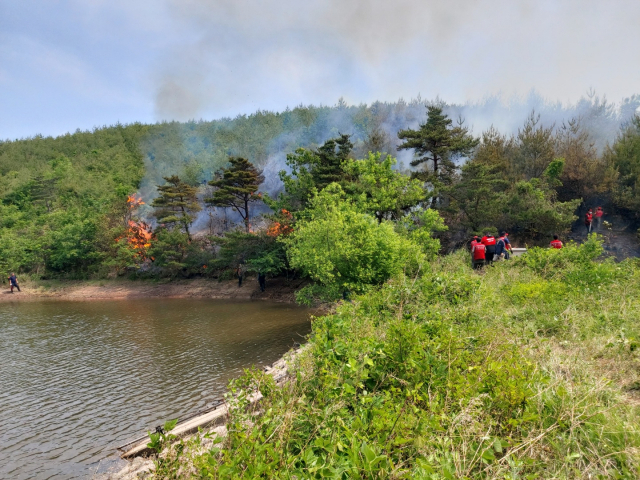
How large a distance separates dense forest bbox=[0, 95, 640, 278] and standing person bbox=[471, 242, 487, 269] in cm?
647

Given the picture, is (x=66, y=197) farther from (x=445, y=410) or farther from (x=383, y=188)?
(x=445, y=410)

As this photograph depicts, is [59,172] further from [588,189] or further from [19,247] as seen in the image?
[588,189]

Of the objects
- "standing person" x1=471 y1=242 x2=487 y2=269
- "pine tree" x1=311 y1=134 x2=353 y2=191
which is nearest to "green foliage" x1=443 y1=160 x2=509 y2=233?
"pine tree" x1=311 y1=134 x2=353 y2=191

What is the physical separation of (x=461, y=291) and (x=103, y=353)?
598 inches

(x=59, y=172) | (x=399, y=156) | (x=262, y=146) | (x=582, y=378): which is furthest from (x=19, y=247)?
(x=582, y=378)

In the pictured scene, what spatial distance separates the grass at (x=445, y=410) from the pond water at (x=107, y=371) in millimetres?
5534

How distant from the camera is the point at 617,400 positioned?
199 inches

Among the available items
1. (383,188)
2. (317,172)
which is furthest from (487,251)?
(317,172)

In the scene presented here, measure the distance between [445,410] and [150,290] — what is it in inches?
1525

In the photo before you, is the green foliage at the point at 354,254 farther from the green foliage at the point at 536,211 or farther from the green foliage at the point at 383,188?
the green foliage at the point at 536,211

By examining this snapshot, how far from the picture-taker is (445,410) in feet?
15.4

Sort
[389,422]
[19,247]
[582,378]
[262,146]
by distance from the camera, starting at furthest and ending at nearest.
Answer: [262,146] < [19,247] < [582,378] < [389,422]

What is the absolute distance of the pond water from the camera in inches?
378

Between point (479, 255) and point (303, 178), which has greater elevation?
point (303, 178)
